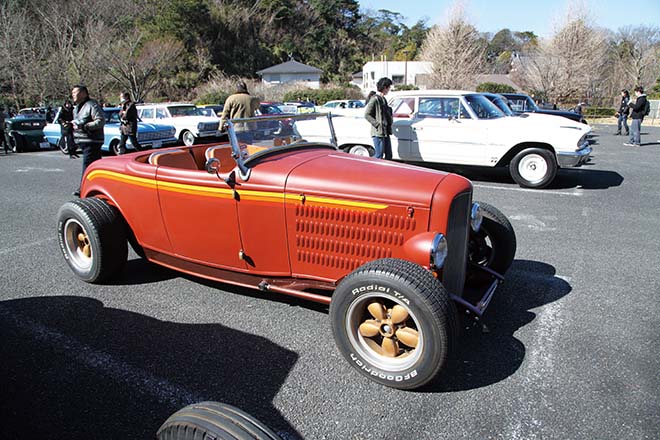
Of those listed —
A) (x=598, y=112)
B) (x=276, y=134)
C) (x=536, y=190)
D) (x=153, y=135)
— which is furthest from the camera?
(x=598, y=112)

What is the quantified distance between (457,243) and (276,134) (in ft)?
5.76

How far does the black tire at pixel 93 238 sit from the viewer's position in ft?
13.0

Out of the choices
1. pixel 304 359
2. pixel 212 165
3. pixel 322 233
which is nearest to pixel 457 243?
pixel 322 233

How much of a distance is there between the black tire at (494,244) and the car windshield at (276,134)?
1549 mm

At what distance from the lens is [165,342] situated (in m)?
3.23

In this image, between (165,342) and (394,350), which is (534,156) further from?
(165,342)

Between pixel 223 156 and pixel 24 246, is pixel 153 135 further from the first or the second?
pixel 223 156

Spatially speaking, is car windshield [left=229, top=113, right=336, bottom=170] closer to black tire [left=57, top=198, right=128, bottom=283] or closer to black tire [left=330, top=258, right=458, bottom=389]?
black tire [left=330, top=258, right=458, bottom=389]

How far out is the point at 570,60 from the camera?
1273 inches

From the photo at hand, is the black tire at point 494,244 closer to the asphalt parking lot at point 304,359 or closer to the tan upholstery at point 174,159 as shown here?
the asphalt parking lot at point 304,359

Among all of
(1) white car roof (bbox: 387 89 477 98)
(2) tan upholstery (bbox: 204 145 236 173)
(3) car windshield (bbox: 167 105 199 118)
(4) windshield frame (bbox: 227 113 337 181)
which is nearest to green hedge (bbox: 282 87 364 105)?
(3) car windshield (bbox: 167 105 199 118)

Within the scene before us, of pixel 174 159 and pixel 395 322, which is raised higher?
pixel 174 159

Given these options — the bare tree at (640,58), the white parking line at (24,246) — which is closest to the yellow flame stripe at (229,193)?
the white parking line at (24,246)

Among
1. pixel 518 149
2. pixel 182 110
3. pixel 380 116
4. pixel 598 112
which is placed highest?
pixel 182 110
